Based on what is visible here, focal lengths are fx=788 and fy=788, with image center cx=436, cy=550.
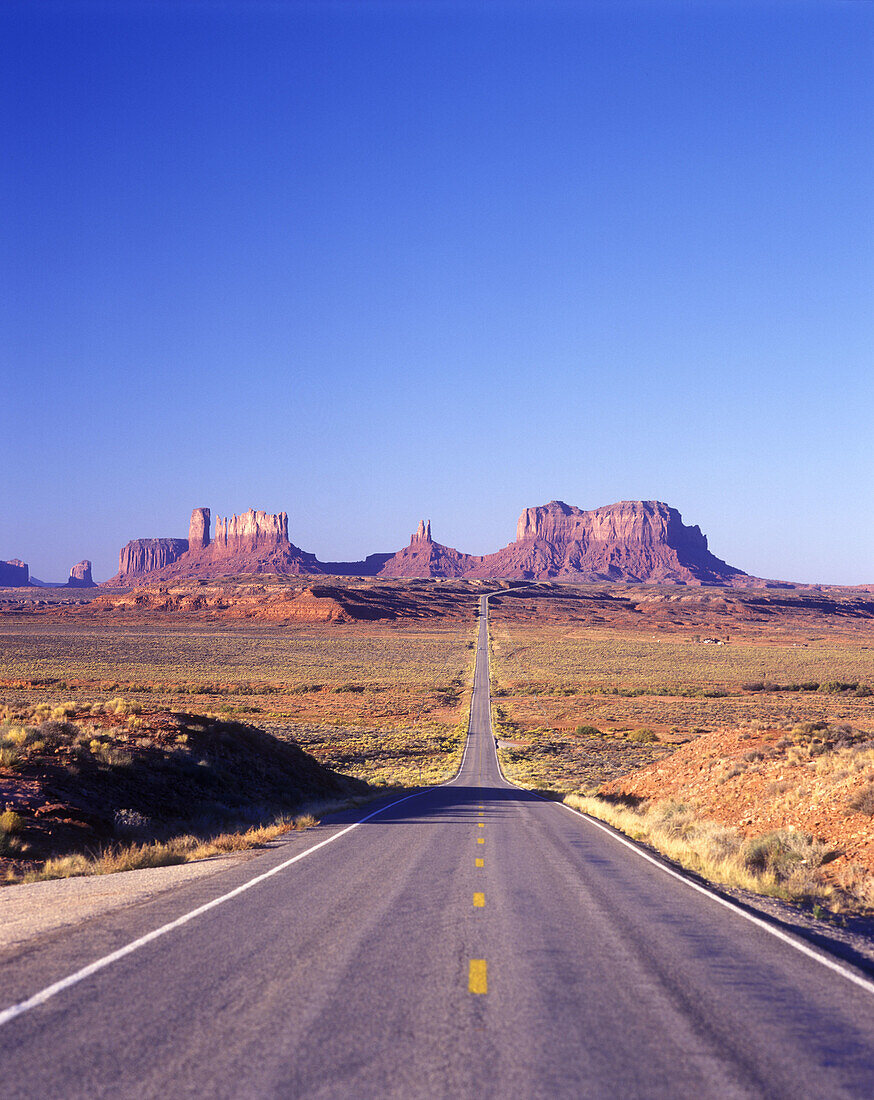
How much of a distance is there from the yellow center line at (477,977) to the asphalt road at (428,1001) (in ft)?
0.10

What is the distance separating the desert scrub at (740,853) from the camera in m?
11.9

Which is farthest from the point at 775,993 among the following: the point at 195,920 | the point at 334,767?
the point at 334,767

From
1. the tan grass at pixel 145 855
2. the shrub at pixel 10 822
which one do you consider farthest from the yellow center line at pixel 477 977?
the shrub at pixel 10 822

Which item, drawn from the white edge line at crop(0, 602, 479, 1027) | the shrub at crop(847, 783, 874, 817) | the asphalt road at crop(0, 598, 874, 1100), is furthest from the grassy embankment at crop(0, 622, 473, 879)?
the shrub at crop(847, 783, 874, 817)

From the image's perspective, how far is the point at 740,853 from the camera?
→ 14.1 metres

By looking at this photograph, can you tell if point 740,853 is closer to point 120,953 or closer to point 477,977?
point 477,977

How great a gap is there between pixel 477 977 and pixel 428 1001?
0.75 metres

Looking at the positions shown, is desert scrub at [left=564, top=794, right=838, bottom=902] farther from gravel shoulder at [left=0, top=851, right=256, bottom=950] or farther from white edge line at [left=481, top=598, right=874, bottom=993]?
gravel shoulder at [left=0, top=851, right=256, bottom=950]

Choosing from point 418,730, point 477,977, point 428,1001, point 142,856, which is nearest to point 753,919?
point 477,977

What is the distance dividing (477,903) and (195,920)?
3.30 metres

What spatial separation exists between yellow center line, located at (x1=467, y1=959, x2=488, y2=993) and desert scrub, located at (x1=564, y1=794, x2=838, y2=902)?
6.46 metres

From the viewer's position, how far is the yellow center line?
6180 millimetres

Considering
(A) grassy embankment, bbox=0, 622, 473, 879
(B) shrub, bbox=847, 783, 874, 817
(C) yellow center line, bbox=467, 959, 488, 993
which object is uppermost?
(C) yellow center line, bbox=467, 959, 488, 993

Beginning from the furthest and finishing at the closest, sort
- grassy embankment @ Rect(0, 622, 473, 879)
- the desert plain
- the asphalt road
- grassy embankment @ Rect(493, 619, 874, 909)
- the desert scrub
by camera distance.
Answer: grassy embankment @ Rect(0, 622, 473, 879), the desert plain, grassy embankment @ Rect(493, 619, 874, 909), the desert scrub, the asphalt road
